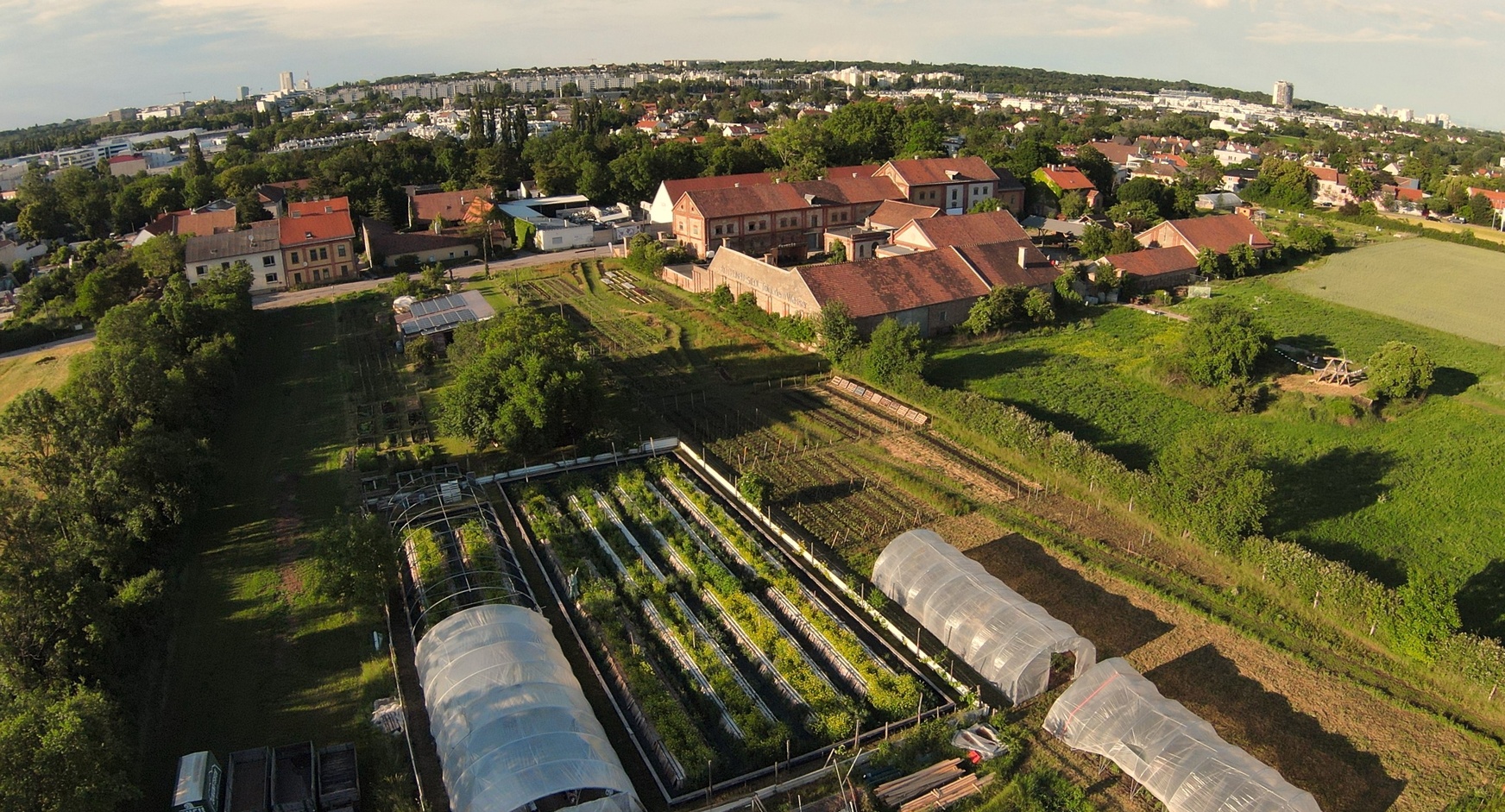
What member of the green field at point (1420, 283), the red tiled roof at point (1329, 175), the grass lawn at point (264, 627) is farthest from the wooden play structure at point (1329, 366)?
the red tiled roof at point (1329, 175)

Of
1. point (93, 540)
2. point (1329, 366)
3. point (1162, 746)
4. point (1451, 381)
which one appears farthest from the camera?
point (1451, 381)

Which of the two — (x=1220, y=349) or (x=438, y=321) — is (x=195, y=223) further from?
(x=1220, y=349)

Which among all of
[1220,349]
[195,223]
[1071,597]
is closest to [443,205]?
[195,223]

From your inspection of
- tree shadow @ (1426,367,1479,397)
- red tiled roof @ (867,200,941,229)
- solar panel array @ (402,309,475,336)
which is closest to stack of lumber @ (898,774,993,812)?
tree shadow @ (1426,367,1479,397)

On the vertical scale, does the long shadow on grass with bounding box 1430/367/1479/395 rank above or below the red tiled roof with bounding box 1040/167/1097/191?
below

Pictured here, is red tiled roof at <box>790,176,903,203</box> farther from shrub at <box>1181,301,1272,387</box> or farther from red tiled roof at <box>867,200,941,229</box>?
shrub at <box>1181,301,1272,387</box>

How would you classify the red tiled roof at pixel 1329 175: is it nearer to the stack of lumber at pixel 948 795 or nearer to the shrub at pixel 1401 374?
the shrub at pixel 1401 374
